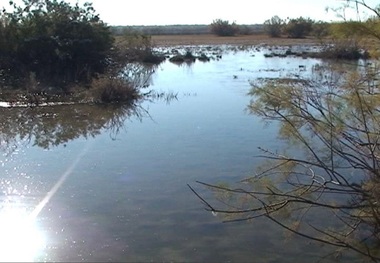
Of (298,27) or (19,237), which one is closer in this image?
(19,237)

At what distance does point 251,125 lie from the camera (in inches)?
641

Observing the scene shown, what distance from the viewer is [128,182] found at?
424 inches

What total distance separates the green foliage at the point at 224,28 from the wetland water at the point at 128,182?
2794 inches

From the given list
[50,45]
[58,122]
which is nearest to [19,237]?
[58,122]

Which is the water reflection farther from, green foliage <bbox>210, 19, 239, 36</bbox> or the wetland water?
green foliage <bbox>210, 19, 239, 36</bbox>

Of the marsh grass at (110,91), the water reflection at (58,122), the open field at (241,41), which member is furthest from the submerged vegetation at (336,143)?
the open field at (241,41)

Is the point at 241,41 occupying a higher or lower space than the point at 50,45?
lower

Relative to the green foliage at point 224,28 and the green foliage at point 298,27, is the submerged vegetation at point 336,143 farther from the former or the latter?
the green foliage at point 224,28

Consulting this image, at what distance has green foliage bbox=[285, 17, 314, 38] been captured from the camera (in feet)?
244

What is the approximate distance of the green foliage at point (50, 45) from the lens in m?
25.3

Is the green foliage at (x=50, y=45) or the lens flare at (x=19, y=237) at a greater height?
the green foliage at (x=50, y=45)

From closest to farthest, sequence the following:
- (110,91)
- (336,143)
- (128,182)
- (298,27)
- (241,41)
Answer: (336,143) → (128,182) → (110,91) → (241,41) → (298,27)

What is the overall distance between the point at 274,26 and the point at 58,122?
66979 mm

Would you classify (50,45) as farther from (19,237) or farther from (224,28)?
(224,28)
